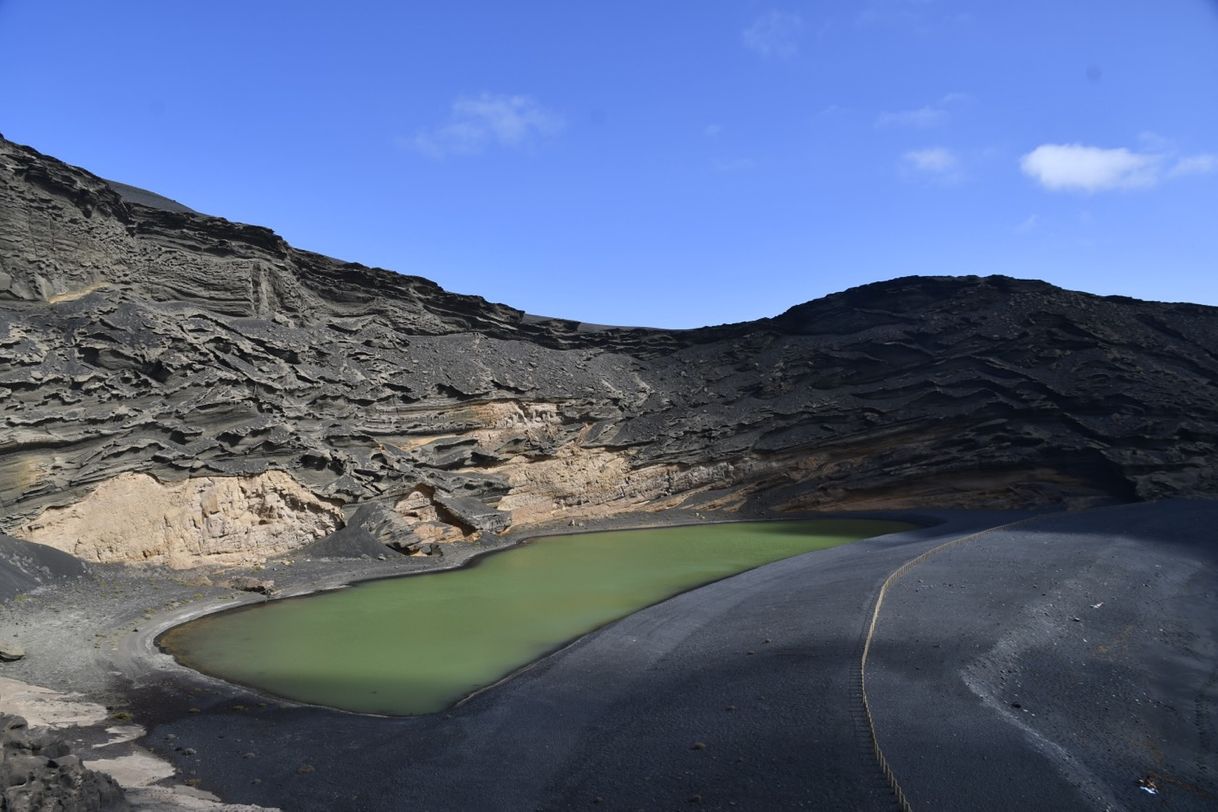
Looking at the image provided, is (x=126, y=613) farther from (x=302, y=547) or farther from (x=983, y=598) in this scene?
(x=983, y=598)

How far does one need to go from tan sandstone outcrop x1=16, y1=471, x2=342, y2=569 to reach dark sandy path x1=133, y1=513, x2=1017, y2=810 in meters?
7.93

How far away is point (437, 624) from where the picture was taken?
42.7ft

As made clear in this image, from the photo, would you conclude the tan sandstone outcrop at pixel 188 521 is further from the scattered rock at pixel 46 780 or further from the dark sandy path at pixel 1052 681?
the dark sandy path at pixel 1052 681

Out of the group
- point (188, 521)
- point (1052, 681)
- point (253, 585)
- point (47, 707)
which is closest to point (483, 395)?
point (188, 521)

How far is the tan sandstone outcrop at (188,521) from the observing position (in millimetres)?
15117

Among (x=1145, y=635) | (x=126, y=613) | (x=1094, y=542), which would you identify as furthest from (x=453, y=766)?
(x=1094, y=542)

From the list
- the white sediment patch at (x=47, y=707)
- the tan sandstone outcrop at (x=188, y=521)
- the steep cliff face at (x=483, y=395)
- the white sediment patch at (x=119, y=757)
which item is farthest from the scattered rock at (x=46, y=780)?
the steep cliff face at (x=483, y=395)

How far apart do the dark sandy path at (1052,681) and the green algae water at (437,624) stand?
526cm

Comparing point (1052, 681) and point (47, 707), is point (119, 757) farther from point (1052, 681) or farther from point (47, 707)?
point (1052, 681)

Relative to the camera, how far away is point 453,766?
670 centimetres

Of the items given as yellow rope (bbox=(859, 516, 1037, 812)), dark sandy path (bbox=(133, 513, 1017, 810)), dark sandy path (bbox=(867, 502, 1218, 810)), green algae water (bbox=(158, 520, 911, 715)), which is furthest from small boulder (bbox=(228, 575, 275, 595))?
dark sandy path (bbox=(867, 502, 1218, 810))

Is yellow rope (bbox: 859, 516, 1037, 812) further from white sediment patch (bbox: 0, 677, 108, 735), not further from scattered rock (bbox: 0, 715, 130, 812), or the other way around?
white sediment patch (bbox: 0, 677, 108, 735)

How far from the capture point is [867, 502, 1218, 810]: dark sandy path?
17.8 ft

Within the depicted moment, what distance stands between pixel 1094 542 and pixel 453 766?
12.7 m
